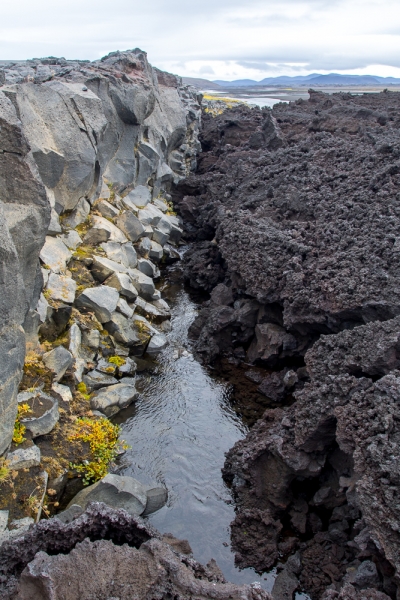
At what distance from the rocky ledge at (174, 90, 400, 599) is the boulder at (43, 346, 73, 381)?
498 centimetres

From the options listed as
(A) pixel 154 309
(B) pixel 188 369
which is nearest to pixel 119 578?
(B) pixel 188 369

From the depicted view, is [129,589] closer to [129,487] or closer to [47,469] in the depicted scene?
[129,487]

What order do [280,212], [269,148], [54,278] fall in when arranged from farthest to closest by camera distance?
1. [269,148]
2. [280,212]
3. [54,278]

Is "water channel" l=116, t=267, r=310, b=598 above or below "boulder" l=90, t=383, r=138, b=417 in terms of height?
below

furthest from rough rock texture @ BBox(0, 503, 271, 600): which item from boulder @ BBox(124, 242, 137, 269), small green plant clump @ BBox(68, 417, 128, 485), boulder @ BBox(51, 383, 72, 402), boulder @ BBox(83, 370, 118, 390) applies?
boulder @ BBox(124, 242, 137, 269)

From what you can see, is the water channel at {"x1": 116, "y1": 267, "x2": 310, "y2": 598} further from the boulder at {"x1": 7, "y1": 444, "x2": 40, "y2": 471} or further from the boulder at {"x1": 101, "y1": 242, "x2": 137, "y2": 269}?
the boulder at {"x1": 101, "y1": 242, "x2": 137, "y2": 269}

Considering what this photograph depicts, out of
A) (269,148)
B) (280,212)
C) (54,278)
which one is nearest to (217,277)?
(280,212)

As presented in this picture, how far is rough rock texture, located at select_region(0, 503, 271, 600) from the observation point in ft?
21.9

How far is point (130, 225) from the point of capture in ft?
72.2

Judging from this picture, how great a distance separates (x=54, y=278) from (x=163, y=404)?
5.20m

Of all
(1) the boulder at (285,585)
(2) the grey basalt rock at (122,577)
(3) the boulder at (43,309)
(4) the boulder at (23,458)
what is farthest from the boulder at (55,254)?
(1) the boulder at (285,585)

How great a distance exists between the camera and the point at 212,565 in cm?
800

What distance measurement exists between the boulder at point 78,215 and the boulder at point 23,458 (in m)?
9.94

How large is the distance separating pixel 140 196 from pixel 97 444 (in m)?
16.0
